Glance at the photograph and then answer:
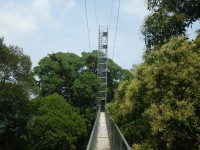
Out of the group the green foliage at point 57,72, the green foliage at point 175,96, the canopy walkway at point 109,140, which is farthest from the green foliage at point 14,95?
the green foliage at point 57,72

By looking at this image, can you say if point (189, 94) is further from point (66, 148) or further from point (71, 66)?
point (71, 66)

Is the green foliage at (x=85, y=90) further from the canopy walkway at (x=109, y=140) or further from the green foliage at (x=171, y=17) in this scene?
the green foliage at (x=171, y=17)

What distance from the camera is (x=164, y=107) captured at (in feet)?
33.3

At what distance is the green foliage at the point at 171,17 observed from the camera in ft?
40.8

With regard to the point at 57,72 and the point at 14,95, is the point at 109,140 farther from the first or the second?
the point at 57,72

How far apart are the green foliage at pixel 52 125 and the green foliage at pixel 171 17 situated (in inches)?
741

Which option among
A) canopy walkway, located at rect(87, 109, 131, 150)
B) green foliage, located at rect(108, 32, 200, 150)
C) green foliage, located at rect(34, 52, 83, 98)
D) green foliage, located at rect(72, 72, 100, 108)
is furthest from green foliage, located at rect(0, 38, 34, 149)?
green foliage, located at rect(34, 52, 83, 98)

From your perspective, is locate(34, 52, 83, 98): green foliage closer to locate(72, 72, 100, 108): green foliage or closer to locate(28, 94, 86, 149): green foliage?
locate(72, 72, 100, 108): green foliage

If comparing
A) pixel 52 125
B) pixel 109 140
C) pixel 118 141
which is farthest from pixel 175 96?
pixel 52 125

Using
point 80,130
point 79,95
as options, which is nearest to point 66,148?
point 80,130

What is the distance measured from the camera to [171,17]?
489 inches

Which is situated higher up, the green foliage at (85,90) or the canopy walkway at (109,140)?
the green foliage at (85,90)

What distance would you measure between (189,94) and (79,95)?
126ft

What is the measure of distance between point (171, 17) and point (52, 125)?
72.6ft
